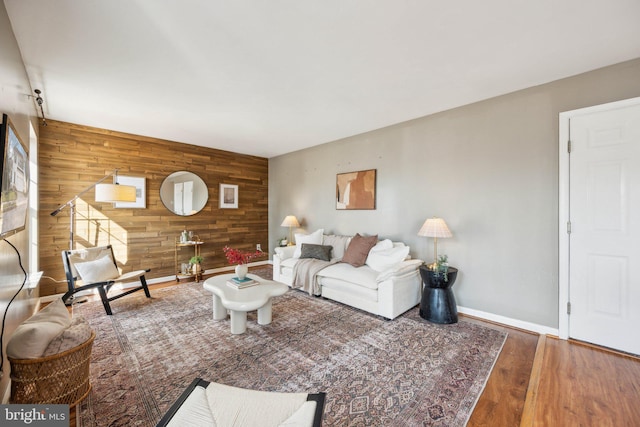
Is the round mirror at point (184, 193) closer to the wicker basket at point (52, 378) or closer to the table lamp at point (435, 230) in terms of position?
the wicker basket at point (52, 378)

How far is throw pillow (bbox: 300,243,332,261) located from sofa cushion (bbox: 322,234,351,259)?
0.10 metres

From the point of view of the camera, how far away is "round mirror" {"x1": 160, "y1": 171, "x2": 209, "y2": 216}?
4758 millimetres

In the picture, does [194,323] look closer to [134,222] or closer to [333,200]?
[134,222]

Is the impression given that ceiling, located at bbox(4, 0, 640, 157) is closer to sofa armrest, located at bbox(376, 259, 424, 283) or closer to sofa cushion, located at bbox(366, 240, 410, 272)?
sofa cushion, located at bbox(366, 240, 410, 272)

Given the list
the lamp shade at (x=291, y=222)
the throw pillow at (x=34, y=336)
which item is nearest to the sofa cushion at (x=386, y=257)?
the lamp shade at (x=291, y=222)

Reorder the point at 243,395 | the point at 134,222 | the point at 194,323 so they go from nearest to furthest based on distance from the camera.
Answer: the point at 243,395 < the point at 194,323 < the point at 134,222

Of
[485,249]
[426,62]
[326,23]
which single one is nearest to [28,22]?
[326,23]

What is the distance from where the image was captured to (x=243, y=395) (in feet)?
4.09

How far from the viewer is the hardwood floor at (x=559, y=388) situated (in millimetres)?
1620

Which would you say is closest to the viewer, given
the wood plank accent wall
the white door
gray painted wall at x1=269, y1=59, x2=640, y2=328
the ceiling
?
the ceiling

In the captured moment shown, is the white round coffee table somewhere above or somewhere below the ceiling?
below

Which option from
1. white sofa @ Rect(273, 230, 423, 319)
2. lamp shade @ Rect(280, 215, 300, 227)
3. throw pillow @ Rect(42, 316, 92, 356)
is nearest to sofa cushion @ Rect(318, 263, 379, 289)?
white sofa @ Rect(273, 230, 423, 319)

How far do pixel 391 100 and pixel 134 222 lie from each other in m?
4.38

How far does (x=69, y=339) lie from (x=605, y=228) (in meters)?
4.30
